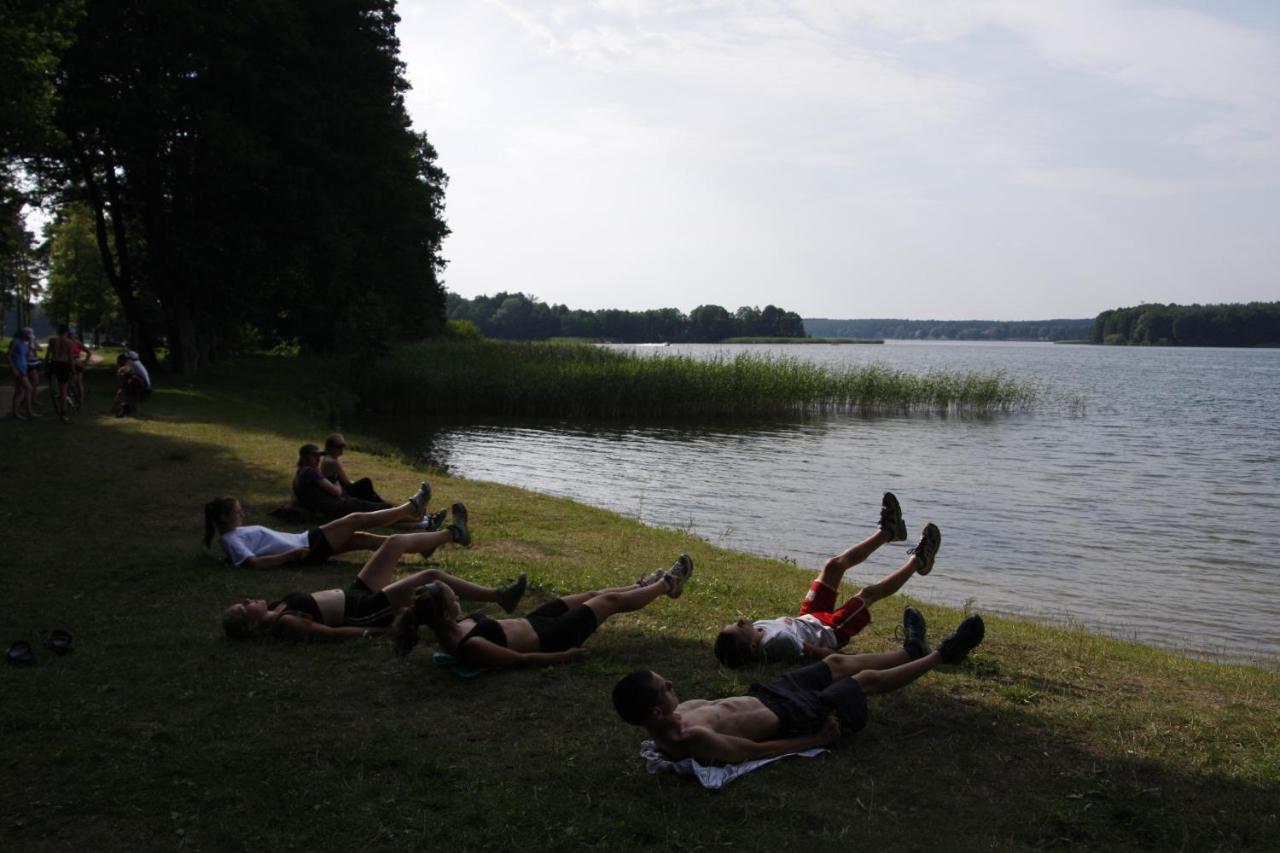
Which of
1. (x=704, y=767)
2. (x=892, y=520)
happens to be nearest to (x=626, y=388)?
(x=892, y=520)

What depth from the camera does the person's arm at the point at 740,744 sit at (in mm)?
5215

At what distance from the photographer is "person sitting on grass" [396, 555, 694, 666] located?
6.47 meters

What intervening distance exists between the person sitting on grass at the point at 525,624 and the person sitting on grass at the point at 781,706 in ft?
5.08

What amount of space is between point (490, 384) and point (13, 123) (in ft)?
62.9

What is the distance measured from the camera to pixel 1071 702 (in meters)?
6.50

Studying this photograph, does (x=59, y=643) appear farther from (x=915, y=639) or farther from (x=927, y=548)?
(x=927, y=548)

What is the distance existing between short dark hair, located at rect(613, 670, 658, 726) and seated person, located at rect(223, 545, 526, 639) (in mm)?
2508

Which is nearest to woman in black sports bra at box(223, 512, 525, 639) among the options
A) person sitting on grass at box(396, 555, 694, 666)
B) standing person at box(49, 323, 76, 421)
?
person sitting on grass at box(396, 555, 694, 666)

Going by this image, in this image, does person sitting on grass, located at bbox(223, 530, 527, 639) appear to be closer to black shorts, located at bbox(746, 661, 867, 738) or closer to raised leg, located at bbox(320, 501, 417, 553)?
raised leg, located at bbox(320, 501, 417, 553)

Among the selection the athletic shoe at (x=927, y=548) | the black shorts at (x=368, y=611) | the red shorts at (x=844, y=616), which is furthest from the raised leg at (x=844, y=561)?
the black shorts at (x=368, y=611)

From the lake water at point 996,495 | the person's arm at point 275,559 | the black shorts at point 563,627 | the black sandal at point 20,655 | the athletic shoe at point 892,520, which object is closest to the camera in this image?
the black sandal at point 20,655

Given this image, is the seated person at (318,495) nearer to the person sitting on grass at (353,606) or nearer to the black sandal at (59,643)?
the person sitting on grass at (353,606)

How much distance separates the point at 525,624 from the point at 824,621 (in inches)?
90.0

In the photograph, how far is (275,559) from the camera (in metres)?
9.60
